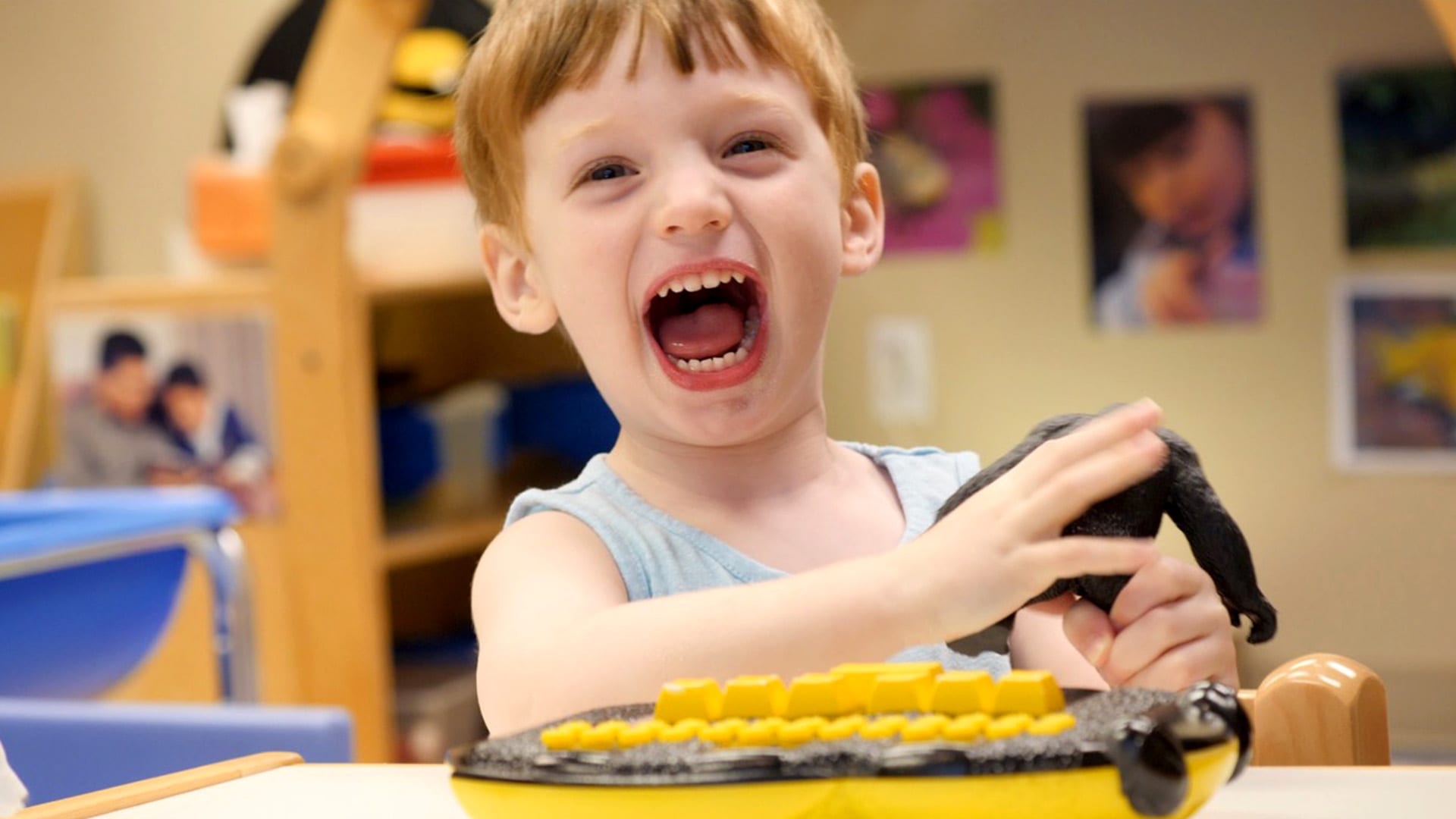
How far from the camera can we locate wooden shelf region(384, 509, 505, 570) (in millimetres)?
1996

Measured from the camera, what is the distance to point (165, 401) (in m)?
2.04

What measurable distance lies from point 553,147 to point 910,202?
1.79m

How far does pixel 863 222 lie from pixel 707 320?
0.13 metres

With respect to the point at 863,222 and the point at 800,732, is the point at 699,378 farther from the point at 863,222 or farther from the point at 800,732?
the point at 800,732

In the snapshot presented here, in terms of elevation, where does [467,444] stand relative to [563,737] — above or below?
above

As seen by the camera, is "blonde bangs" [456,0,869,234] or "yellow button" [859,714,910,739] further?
"blonde bangs" [456,0,869,234]

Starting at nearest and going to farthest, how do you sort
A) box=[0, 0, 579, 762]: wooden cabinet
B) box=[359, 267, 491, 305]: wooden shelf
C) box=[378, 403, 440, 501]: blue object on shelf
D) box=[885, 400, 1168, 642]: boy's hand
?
1. box=[885, 400, 1168, 642]: boy's hand
2. box=[0, 0, 579, 762]: wooden cabinet
3. box=[359, 267, 491, 305]: wooden shelf
4. box=[378, 403, 440, 501]: blue object on shelf

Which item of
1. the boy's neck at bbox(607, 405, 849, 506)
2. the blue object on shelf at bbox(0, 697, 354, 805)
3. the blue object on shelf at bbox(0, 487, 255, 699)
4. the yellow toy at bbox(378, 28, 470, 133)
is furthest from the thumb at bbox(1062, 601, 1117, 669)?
the yellow toy at bbox(378, 28, 470, 133)

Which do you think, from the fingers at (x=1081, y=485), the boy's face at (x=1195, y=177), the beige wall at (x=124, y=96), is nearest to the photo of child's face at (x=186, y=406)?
the beige wall at (x=124, y=96)

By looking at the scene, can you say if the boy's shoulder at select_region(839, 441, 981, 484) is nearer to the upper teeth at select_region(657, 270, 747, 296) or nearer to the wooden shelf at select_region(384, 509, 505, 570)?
the upper teeth at select_region(657, 270, 747, 296)

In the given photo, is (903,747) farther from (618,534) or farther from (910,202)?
(910,202)

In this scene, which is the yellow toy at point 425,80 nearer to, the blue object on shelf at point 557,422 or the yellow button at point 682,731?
the blue object on shelf at point 557,422

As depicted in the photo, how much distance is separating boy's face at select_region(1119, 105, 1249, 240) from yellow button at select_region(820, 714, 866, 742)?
77.0 inches

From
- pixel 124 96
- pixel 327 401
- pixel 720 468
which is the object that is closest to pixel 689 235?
pixel 720 468
